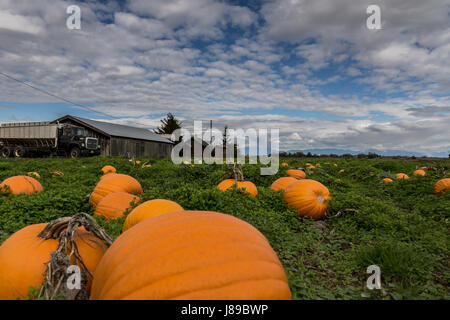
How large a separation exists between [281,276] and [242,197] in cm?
409

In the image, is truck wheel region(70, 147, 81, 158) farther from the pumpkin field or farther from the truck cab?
the pumpkin field

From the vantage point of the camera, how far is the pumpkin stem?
2.06 m

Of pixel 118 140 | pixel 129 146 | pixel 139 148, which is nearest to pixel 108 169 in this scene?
pixel 118 140

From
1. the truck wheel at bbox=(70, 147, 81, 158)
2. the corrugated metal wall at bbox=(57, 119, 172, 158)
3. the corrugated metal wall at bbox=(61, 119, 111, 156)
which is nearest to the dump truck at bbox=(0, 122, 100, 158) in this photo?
the truck wheel at bbox=(70, 147, 81, 158)

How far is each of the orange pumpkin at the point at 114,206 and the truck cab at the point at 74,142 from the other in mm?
26626

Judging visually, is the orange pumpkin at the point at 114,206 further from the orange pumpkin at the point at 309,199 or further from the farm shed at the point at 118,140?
the farm shed at the point at 118,140

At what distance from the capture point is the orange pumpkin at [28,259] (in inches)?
98.9

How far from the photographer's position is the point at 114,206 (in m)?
5.52

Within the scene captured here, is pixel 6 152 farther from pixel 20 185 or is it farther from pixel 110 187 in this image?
pixel 110 187

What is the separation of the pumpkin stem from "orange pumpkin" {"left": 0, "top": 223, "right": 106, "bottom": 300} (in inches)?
3.4

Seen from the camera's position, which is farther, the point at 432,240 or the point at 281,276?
the point at 432,240

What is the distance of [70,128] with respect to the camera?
30.0m
